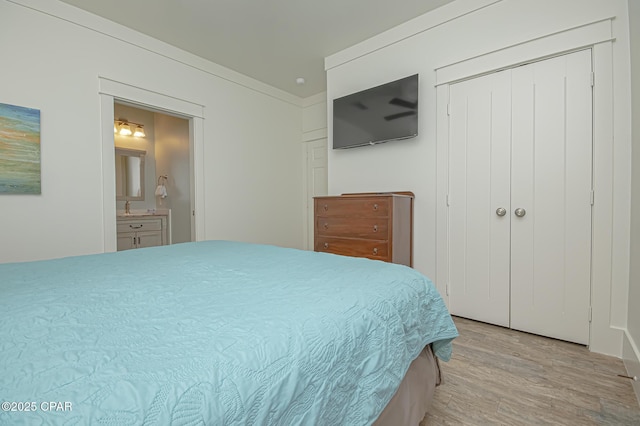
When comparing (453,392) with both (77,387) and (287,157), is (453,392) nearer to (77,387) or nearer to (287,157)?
(77,387)

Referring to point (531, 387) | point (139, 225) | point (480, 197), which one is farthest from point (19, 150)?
point (531, 387)

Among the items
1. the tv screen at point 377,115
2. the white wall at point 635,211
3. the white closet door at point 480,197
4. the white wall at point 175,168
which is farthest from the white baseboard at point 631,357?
the white wall at point 175,168

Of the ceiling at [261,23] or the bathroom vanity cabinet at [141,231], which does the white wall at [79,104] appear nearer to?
the ceiling at [261,23]

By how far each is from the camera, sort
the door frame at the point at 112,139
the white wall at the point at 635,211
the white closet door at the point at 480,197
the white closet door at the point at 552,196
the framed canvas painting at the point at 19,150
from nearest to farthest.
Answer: the white wall at the point at 635,211 < the white closet door at the point at 552,196 < the framed canvas painting at the point at 19,150 < the white closet door at the point at 480,197 < the door frame at the point at 112,139

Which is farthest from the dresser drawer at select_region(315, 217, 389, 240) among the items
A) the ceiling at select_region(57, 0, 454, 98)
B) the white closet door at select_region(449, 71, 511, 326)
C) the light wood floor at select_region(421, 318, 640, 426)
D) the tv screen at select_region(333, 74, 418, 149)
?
the ceiling at select_region(57, 0, 454, 98)

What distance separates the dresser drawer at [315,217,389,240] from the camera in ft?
8.04

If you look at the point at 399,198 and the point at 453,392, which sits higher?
the point at 399,198

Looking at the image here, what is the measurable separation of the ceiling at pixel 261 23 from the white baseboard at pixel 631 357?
285 centimetres

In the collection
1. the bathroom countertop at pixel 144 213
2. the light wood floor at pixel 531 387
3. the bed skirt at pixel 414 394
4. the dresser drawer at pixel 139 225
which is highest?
the bathroom countertop at pixel 144 213

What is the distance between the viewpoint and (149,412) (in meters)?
0.43

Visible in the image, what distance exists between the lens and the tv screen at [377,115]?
2.69 m

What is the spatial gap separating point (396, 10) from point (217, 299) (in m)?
2.93

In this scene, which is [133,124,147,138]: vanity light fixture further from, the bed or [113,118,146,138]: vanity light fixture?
the bed

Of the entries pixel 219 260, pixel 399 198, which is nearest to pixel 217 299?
pixel 219 260
